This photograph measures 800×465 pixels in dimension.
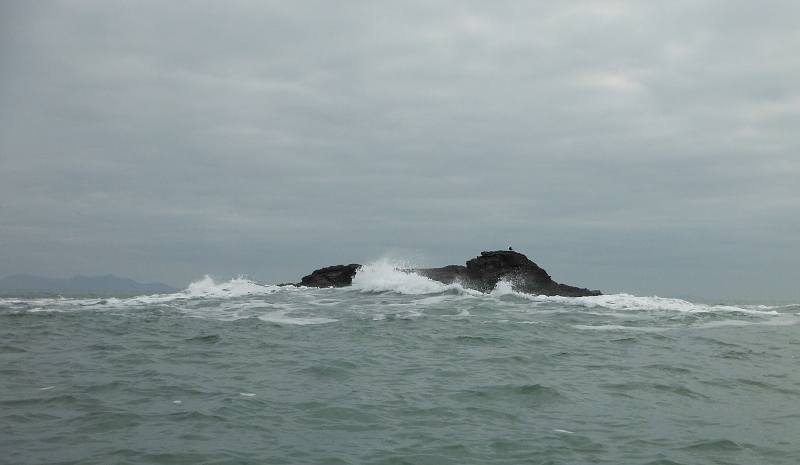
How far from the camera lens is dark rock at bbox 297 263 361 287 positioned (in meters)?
42.9

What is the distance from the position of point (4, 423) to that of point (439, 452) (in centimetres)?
595

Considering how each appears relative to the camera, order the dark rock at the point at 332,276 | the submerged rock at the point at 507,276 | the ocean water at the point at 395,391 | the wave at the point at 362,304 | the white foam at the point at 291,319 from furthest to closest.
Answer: the dark rock at the point at 332,276 → the submerged rock at the point at 507,276 → the wave at the point at 362,304 → the white foam at the point at 291,319 → the ocean water at the point at 395,391

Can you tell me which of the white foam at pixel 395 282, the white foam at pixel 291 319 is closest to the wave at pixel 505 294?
the white foam at pixel 395 282

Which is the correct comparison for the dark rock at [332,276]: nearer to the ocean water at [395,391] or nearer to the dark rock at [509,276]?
the dark rock at [509,276]

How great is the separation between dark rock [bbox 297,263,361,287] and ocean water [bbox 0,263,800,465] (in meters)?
22.4

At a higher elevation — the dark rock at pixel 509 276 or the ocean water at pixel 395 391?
the dark rock at pixel 509 276

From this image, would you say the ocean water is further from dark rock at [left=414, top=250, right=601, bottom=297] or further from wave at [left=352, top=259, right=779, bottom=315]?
dark rock at [left=414, top=250, right=601, bottom=297]

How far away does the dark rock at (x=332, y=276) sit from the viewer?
42875mm

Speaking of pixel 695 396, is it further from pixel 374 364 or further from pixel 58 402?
pixel 58 402

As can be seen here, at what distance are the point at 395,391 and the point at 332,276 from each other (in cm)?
3388

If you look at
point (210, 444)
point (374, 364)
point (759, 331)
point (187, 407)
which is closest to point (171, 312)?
point (374, 364)

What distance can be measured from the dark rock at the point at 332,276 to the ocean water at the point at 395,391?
2236 cm

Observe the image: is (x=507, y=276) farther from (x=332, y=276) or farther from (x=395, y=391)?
(x=395, y=391)

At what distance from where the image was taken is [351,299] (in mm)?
29312
